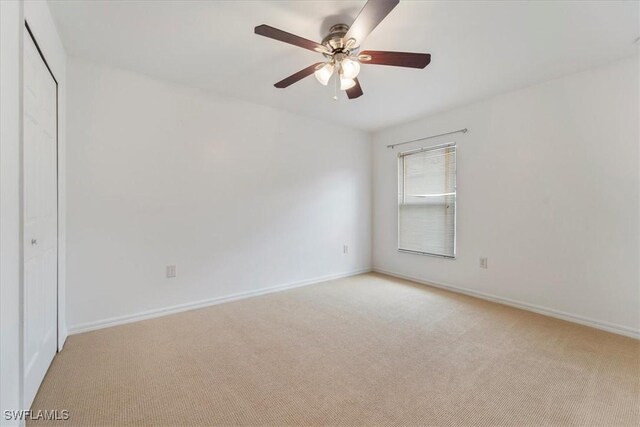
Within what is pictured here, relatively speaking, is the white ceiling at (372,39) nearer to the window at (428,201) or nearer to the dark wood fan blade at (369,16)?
the dark wood fan blade at (369,16)

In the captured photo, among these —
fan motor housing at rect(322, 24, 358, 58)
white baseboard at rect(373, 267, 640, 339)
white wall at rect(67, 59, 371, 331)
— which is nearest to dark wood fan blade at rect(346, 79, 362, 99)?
fan motor housing at rect(322, 24, 358, 58)

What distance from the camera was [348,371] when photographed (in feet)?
5.79

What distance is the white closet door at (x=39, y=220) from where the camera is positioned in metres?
1.44

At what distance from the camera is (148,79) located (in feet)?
8.52

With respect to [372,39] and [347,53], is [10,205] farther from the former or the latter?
[372,39]

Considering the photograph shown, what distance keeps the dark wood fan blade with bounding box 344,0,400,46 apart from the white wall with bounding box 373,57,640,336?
87.8 inches

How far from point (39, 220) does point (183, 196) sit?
3.96 feet

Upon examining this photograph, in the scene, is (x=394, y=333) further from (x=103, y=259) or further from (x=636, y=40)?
(x=636, y=40)

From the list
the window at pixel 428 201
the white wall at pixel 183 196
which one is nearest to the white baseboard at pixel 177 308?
the white wall at pixel 183 196

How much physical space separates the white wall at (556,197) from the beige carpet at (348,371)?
0.39 metres

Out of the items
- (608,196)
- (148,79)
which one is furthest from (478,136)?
(148,79)

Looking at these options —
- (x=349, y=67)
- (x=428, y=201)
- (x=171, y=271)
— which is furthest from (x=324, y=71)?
(x=428, y=201)

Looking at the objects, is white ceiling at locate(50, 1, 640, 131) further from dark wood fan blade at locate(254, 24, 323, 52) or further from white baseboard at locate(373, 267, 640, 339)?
white baseboard at locate(373, 267, 640, 339)

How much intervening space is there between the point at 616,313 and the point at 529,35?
7.79ft
